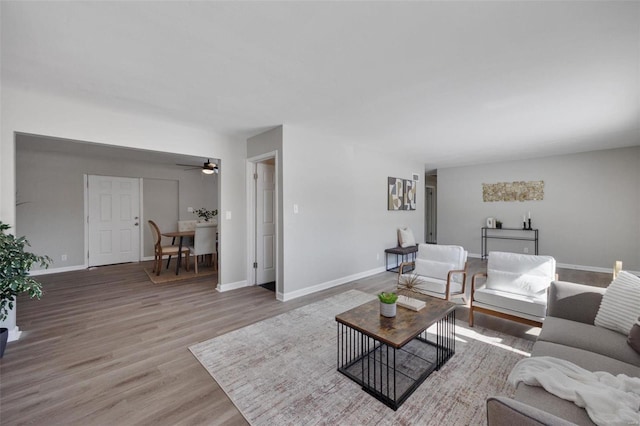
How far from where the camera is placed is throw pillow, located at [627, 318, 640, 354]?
1536 millimetres

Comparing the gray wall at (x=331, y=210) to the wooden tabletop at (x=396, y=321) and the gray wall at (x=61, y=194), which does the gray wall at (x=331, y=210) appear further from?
the gray wall at (x=61, y=194)

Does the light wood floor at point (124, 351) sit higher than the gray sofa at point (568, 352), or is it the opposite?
the gray sofa at point (568, 352)

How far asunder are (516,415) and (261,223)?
398 centimetres

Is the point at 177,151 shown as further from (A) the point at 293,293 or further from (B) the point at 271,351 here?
(B) the point at 271,351

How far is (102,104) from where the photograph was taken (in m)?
2.88

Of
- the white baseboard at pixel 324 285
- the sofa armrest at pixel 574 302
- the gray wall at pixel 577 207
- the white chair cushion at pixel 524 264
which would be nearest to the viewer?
the sofa armrest at pixel 574 302

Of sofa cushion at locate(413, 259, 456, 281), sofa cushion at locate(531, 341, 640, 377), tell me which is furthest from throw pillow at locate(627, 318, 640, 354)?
sofa cushion at locate(413, 259, 456, 281)

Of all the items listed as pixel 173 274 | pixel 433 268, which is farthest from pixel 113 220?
pixel 433 268

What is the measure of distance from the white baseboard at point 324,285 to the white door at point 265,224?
36.0 inches

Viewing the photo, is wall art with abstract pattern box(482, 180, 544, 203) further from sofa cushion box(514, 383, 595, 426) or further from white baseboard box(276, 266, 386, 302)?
sofa cushion box(514, 383, 595, 426)

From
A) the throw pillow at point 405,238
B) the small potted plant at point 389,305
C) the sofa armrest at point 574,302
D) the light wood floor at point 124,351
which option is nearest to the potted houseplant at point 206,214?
the light wood floor at point 124,351

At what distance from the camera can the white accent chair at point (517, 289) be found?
2482 millimetres

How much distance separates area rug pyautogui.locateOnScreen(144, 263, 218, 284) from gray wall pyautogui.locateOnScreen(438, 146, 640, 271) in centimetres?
646

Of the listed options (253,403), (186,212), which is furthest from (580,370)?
(186,212)
